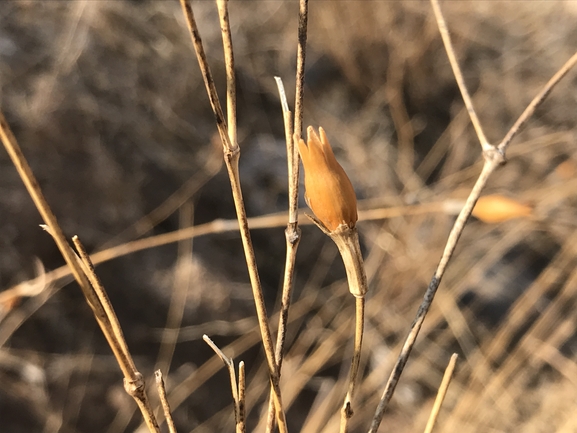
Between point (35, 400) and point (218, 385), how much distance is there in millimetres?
283

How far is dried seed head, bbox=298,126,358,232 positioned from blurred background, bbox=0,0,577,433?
1.37ft

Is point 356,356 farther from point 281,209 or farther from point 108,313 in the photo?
point 281,209

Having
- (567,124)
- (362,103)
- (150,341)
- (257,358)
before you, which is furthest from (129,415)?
(567,124)

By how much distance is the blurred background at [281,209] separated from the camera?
73cm

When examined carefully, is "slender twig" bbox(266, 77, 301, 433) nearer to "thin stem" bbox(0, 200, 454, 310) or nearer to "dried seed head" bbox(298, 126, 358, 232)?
"dried seed head" bbox(298, 126, 358, 232)

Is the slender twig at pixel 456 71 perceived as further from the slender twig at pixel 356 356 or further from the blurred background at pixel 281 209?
the blurred background at pixel 281 209

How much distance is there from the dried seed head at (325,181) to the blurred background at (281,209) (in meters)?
0.42

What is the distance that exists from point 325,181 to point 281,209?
78 centimetres

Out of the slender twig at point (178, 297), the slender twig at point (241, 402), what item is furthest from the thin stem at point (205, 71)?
the slender twig at point (178, 297)

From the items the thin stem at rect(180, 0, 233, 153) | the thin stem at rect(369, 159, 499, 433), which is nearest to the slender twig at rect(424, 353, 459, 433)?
the thin stem at rect(369, 159, 499, 433)

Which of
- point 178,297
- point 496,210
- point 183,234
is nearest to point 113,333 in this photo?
point 183,234

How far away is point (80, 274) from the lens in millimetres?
157

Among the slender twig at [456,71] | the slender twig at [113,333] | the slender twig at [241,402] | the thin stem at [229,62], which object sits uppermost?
the slender twig at [456,71]

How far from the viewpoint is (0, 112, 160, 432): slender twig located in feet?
0.44
